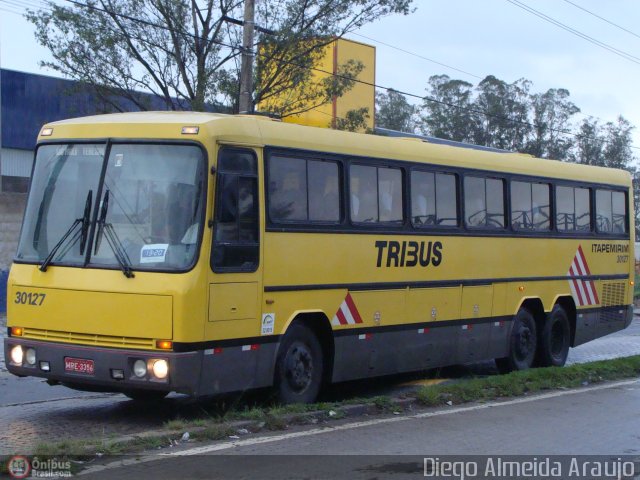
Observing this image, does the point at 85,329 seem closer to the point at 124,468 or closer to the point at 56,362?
the point at 56,362

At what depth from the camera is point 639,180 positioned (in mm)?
71000

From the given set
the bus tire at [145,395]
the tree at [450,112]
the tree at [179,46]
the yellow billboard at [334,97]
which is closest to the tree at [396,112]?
the tree at [450,112]

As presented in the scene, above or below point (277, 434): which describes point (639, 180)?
above

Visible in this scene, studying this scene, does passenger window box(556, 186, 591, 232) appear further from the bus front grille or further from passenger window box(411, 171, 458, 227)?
the bus front grille

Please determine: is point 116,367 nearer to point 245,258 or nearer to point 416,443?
point 245,258

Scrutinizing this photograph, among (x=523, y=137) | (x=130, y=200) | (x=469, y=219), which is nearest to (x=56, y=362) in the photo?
(x=130, y=200)

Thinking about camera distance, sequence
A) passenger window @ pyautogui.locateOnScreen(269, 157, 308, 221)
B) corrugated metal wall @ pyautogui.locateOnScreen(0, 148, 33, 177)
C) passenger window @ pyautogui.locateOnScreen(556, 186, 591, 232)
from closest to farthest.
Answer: passenger window @ pyautogui.locateOnScreen(269, 157, 308, 221)
passenger window @ pyautogui.locateOnScreen(556, 186, 591, 232)
corrugated metal wall @ pyautogui.locateOnScreen(0, 148, 33, 177)

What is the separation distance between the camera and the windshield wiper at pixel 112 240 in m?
9.55

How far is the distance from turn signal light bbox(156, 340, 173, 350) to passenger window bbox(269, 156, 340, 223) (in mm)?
2051

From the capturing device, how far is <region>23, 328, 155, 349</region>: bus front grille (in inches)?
370

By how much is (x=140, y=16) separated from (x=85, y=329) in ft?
48.1

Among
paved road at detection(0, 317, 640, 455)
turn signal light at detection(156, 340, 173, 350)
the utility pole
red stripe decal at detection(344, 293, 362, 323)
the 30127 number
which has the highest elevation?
the utility pole

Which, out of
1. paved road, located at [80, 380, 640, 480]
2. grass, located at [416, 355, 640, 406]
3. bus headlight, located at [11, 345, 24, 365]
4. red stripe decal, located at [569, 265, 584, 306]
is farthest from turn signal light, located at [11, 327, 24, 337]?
red stripe decal, located at [569, 265, 584, 306]

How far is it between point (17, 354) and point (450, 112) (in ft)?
180
